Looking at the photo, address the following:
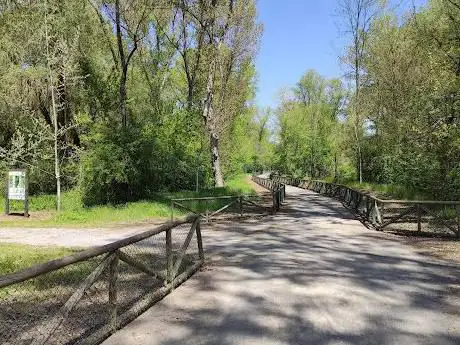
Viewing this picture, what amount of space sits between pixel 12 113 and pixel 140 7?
9245mm

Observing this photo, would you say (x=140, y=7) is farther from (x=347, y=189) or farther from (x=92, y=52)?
(x=347, y=189)

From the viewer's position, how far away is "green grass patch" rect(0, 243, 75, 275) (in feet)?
30.5

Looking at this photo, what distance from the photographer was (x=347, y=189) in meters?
29.8

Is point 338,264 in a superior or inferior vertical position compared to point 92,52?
inferior

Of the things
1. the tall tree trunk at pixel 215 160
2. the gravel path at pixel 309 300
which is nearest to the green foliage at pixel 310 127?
the tall tree trunk at pixel 215 160

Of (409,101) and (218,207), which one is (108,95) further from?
(409,101)

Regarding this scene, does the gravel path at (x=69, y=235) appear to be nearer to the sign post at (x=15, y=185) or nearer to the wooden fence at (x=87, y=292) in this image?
the sign post at (x=15, y=185)

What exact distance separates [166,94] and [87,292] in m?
35.2

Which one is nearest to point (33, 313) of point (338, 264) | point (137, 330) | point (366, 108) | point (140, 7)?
point (137, 330)

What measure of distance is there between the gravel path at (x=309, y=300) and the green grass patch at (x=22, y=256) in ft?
11.2

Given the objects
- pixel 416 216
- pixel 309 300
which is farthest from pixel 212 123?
pixel 309 300

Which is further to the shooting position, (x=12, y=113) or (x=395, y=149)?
(x=395, y=149)

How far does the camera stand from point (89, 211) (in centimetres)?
2091

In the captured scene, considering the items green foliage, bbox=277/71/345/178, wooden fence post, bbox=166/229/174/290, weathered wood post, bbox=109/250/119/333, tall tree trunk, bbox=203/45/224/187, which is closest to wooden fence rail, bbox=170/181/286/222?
tall tree trunk, bbox=203/45/224/187
